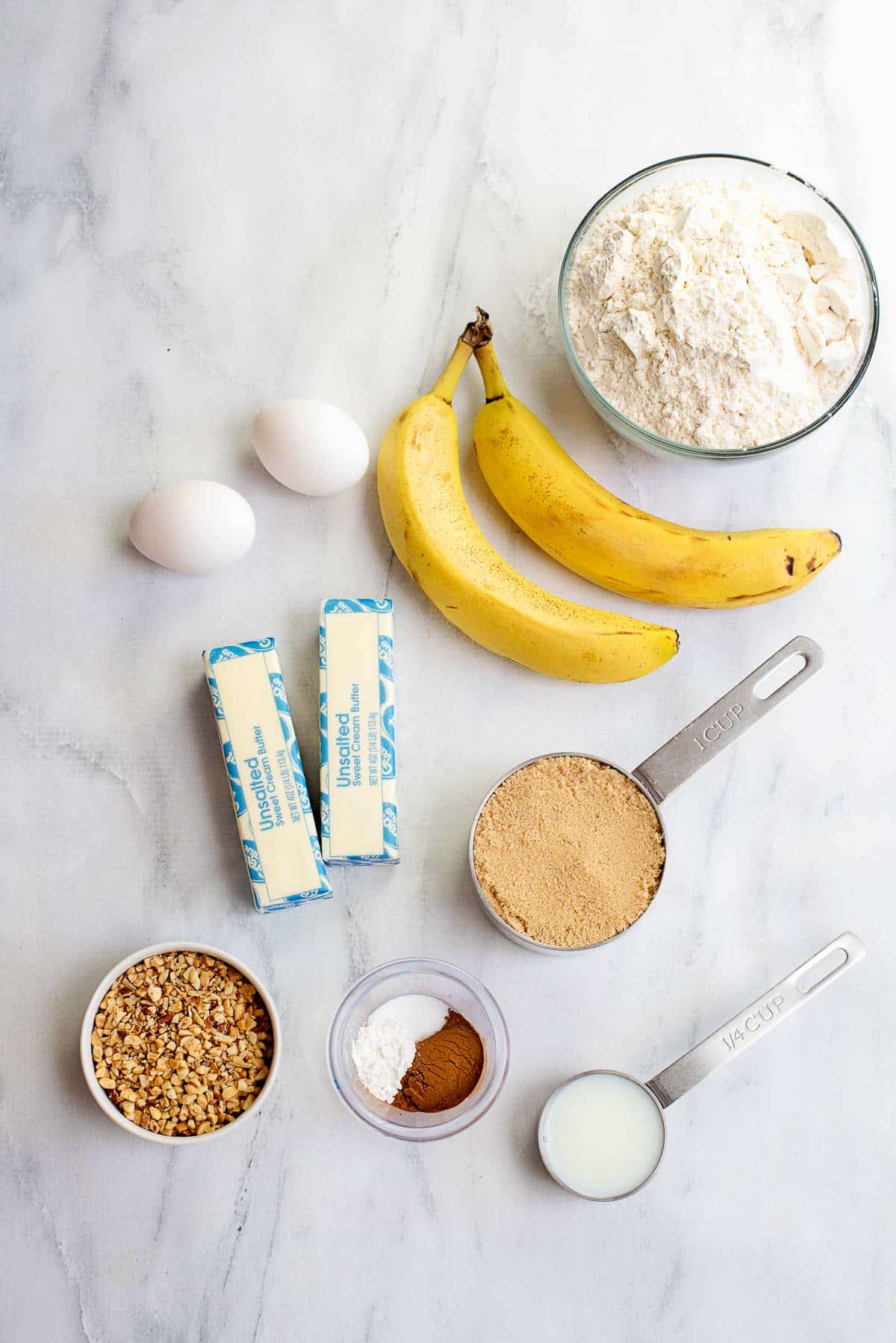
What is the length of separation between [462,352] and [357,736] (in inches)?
17.7

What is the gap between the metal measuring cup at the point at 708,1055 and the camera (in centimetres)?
110

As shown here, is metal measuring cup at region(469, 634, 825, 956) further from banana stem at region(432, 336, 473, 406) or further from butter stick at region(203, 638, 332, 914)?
banana stem at region(432, 336, 473, 406)

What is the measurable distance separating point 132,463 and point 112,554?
0.36 feet

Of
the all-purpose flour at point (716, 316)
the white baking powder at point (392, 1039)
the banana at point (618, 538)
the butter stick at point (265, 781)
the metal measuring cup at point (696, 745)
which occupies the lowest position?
the white baking powder at point (392, 1039)

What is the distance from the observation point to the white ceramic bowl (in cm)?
105

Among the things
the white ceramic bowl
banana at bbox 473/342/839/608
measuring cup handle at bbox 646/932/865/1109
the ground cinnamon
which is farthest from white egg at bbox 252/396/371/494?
measuring cup handle at bbox 646/932/865/1109

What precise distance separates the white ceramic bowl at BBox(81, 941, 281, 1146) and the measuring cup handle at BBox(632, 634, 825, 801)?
475 millimetres

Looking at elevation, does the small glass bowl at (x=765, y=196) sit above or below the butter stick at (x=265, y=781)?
above

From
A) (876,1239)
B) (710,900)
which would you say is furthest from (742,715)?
(876,1239)

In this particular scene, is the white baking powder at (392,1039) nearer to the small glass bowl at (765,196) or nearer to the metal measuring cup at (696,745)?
the metal measuring cup at (696,745)

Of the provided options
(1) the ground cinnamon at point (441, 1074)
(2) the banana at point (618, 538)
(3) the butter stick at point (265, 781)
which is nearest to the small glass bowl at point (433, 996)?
(1) the ground cinnamon at point (441, 1074)

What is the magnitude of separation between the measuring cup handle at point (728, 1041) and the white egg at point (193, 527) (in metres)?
A: 0.74

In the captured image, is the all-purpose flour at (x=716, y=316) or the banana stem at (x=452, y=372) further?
the banana stem at (x=452, y=372)

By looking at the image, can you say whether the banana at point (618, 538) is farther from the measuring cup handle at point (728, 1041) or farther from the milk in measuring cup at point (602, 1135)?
the milk in measuring cup at point (602, 1135)
